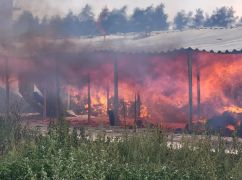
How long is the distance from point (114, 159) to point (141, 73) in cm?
1106

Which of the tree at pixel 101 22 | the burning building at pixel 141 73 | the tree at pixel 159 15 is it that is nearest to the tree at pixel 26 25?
the burning building at pixel 141 73

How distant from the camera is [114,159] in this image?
8109mm

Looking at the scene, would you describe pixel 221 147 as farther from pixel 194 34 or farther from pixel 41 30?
pixel 41 30

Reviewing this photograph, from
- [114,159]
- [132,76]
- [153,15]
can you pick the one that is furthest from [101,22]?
[114,159]

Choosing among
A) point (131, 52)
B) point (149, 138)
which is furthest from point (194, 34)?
point (149, 138)

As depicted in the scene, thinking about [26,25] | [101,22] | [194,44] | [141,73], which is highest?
[101,22]

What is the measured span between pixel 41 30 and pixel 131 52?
6396mm

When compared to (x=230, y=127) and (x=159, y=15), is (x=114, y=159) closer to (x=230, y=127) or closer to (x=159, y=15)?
(x=230, y=127)

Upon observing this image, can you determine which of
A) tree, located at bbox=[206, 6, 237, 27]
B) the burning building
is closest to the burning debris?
the burning building

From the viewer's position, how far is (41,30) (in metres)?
21.7

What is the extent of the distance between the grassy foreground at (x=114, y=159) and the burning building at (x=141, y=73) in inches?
271

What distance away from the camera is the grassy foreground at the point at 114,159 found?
23.8 ft

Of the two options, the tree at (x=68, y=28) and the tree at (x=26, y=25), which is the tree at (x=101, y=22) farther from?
the tree at (x=26, y=25)

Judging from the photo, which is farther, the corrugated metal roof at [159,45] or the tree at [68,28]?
the tree at [68,28]
